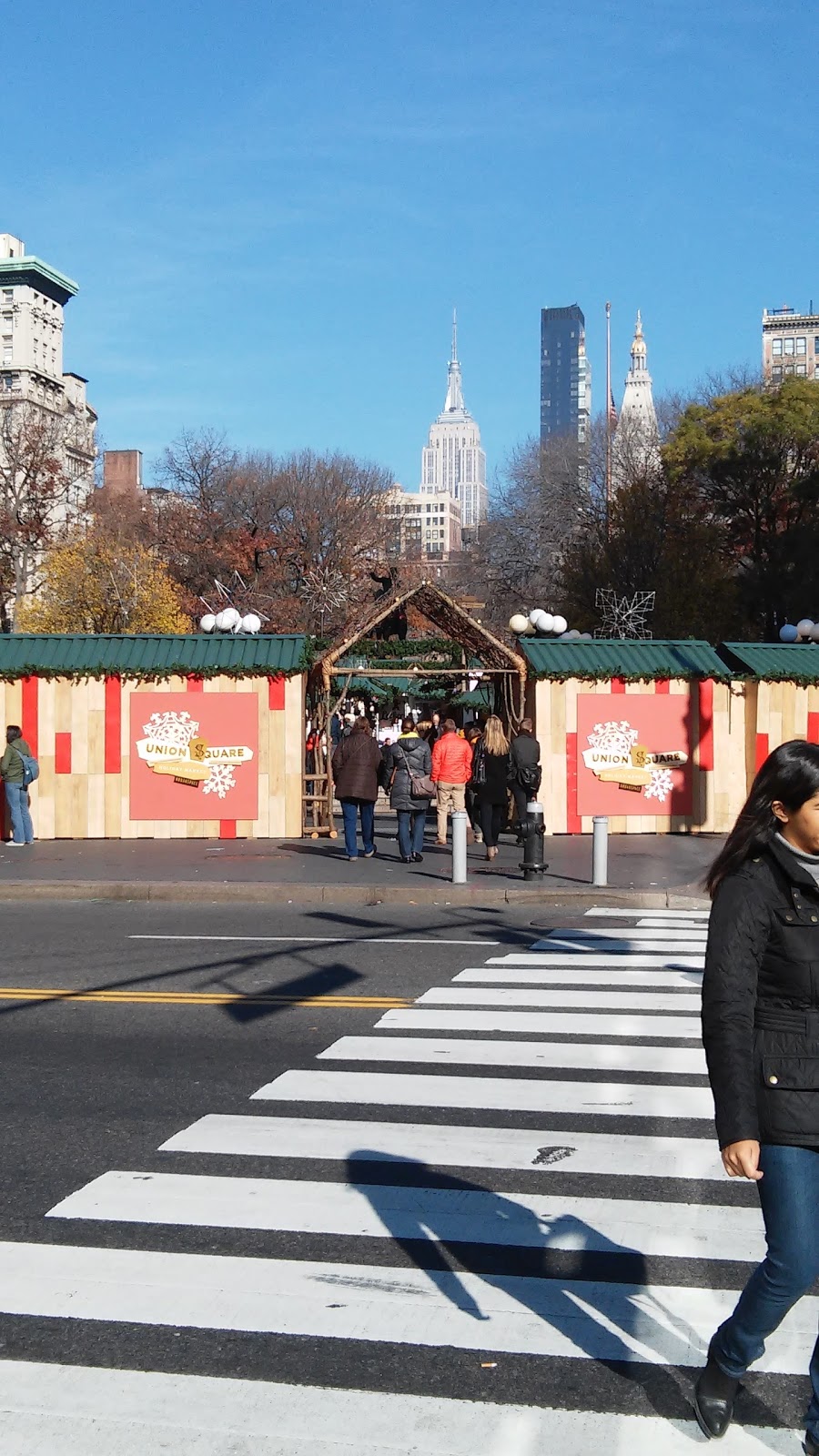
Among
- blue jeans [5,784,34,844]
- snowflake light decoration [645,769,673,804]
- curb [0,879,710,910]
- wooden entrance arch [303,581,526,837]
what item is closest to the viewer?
curb [0,879,710,910]

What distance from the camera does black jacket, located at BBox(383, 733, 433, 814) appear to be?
17500mm

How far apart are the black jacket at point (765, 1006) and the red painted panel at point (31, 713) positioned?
1753 cm

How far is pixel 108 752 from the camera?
66.0 ft

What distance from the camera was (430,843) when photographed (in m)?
20.0

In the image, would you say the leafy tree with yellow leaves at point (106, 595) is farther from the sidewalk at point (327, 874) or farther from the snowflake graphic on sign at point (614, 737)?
the snowflake graphic on sign at point (614, 737)

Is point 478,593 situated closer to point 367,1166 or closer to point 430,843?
point 430,843

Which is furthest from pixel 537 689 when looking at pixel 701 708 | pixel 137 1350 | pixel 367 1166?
pixel 137 1350

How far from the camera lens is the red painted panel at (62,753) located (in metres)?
20.1

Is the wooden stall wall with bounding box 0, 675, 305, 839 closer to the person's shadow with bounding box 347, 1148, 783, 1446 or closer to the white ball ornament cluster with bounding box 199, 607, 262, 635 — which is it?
the white ball ornament cluster with bounding box 199, 607, 262, 635

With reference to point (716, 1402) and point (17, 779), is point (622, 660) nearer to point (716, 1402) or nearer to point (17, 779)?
point (17, 779)

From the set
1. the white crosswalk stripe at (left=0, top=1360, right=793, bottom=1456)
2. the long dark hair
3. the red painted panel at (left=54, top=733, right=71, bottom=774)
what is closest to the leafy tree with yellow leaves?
the red painted panel at (left=54, top=733, right=71, bottom=774)

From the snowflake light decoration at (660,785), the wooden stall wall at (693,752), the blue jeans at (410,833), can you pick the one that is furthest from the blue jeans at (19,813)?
the snowflake light decoration at (660,785)

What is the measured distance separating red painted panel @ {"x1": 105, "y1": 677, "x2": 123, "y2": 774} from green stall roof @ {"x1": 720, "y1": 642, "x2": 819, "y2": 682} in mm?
9079

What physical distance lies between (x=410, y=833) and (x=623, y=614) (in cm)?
1635
